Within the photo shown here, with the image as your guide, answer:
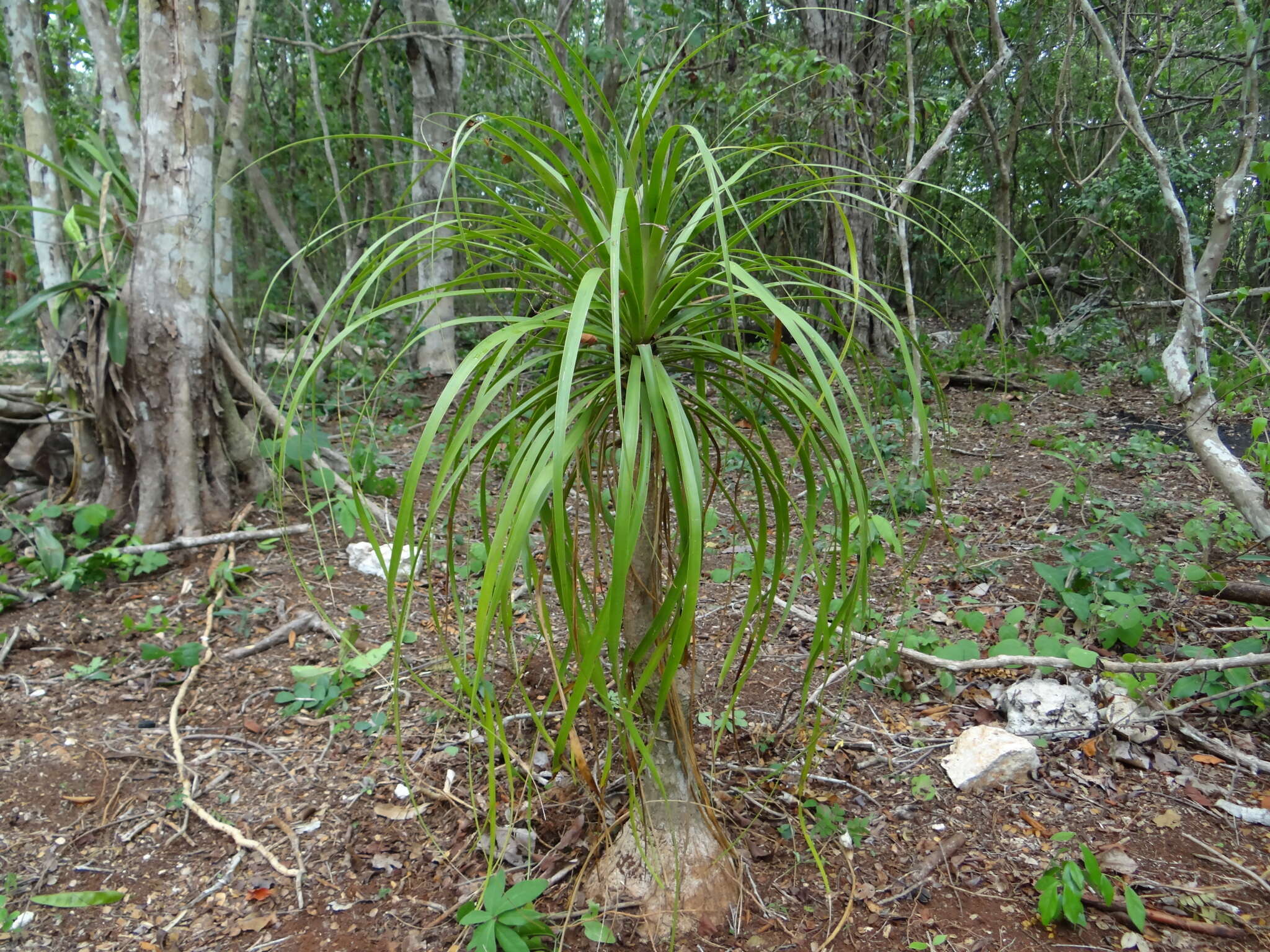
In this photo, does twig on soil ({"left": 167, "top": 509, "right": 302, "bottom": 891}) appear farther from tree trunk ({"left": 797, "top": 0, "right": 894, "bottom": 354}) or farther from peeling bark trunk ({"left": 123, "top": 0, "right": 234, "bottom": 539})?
tree trunk ({"left": 797, "top": 0, "right": 894, "bottom": 354})

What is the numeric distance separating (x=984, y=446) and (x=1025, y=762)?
2.80 m

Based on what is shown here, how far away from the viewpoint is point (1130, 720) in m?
1.80

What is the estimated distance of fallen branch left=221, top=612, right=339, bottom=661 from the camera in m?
2.34

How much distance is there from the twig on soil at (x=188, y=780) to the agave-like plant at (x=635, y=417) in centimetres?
67

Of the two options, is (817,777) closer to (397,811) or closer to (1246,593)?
(397,811)

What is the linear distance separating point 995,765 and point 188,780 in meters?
1.85

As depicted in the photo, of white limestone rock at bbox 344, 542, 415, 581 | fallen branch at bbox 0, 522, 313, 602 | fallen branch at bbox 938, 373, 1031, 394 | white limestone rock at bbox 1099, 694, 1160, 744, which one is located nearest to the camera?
white limestone rock at bbox 1099, 694, 1160, 744

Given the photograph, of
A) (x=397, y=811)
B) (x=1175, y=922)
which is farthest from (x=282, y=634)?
(x=1175, y=922)

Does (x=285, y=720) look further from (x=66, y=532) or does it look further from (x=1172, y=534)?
(x=1172, y=534)

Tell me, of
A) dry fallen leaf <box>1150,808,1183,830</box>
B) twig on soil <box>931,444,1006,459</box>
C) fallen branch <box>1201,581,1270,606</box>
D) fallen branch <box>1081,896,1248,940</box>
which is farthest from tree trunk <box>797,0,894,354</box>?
fallen branch <box>1081,896,1248,940</box>

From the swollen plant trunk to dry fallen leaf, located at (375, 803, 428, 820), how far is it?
0.48m

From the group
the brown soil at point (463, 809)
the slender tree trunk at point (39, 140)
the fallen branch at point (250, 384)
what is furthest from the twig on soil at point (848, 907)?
the slender tree trunk at point (39, 140)

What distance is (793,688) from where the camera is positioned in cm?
203

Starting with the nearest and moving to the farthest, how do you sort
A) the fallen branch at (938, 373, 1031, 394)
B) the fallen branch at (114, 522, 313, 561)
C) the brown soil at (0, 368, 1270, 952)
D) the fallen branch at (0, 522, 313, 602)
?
1. the brown soil at (0, 368, 1270, 952)
2. the fallen branch at (0, 522, 313, 602)
3. the fallen branch at (114, 522, 313, 561)
4. the fallen branch at (938, 373, 1031, 394)
